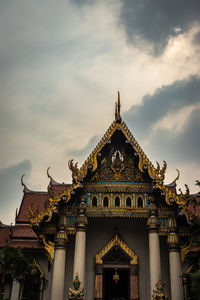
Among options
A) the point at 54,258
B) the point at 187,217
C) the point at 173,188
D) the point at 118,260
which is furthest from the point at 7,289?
the point at 173,188

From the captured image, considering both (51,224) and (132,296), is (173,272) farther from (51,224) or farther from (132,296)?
(51,224)

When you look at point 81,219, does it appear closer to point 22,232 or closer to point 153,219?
point 153,219

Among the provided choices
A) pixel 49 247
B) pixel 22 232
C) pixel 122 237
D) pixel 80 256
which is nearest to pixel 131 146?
pixel 122 237

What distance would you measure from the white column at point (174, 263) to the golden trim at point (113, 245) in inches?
75.7

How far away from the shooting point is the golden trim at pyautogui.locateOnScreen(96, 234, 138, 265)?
15329mm

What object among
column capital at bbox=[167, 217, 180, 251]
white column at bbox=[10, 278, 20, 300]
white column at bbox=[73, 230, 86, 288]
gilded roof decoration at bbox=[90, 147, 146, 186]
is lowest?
white column at bbox=[10, 278, 20, 300]

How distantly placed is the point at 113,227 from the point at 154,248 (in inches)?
105

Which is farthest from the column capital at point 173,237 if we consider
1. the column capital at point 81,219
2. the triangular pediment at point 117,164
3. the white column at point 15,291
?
the white column at point 15,291

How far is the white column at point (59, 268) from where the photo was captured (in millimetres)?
13531

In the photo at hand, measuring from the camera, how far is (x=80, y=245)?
1410 cm

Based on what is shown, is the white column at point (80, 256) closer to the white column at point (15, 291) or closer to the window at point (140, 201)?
the window at point (140, 201)

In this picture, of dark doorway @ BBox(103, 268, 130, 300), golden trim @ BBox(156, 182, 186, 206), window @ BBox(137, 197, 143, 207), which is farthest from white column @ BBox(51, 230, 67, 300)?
golden trim @ BBox(156, 182, 186, 206)

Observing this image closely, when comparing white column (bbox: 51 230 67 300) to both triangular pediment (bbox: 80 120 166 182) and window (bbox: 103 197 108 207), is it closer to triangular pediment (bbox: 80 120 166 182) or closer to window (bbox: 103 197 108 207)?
window (bbox: 103 197 108 207)

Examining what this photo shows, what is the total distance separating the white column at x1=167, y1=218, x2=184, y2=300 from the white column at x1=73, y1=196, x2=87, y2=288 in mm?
3595
